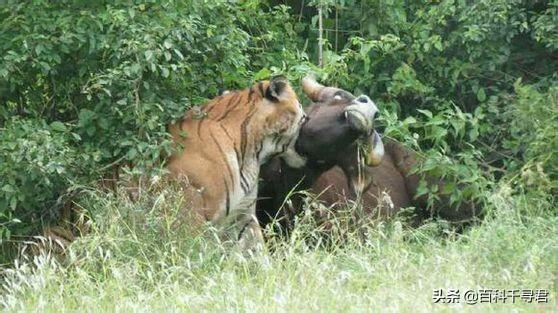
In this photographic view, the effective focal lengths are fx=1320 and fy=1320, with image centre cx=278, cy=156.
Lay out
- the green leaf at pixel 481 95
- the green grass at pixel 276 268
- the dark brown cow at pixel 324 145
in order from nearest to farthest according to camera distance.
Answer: the green grass at pixel 276 268, the dark brown cow at pixel 324 145, the green leaf at pixel 481 95

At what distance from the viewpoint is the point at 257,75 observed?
379 inches

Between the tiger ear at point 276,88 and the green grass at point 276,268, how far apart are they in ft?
3.85

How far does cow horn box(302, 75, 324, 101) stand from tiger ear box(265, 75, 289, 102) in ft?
1.64

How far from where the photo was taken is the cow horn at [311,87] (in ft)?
30.8

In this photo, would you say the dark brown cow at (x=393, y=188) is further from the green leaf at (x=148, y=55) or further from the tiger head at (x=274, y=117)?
the green leaf at (x=148, y=55)

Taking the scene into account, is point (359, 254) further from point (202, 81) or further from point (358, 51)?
point (358, 51)

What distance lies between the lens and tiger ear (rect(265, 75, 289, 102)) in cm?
888

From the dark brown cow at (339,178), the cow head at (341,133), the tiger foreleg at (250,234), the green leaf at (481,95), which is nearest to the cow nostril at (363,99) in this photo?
the cow head at (341,133)

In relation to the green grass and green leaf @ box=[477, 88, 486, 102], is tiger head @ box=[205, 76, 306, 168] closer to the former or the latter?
the green grass

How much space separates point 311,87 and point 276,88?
59cm

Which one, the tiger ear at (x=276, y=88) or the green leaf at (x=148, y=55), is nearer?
the green leaf at (x=148, y=55)

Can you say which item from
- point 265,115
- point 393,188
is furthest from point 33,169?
point 393,188

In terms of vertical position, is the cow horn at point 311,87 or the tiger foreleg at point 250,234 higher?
the cow horn at point 311,87

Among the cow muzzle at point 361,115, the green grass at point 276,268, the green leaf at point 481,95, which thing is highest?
the cow muzzle at point 361,115
